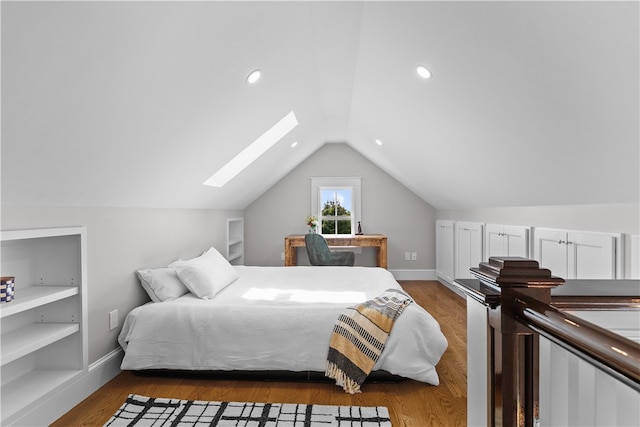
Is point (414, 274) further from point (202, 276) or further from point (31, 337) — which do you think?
point (31, 337)

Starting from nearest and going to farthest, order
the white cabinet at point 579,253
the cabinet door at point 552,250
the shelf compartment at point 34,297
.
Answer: the shelf compartment at point 34,297, the white cabinet at point 579,253, the cabinet door at point 552,250

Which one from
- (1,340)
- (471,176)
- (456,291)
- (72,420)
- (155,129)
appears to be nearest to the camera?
(1,340)

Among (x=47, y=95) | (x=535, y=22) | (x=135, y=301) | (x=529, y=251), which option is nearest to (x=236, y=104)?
(x=47, y=95)

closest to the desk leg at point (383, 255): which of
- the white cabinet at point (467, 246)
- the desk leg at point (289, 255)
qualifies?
the white cabinet at point (467, 246)

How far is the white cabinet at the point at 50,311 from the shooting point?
7.41 feet

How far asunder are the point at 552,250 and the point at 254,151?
3149mm

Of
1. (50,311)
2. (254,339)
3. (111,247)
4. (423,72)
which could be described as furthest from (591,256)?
(50,311)

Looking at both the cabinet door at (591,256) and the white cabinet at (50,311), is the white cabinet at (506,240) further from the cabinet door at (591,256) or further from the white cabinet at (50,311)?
the white cabinet at (50,311)

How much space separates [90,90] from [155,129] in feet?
2.27

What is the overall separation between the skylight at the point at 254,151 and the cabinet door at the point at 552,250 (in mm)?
2637

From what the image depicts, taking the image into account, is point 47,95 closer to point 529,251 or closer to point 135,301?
point 135,301

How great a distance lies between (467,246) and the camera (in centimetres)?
506

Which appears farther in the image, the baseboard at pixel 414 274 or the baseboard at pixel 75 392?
the baseboard at pixel 414 274

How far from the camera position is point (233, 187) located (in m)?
5.08
